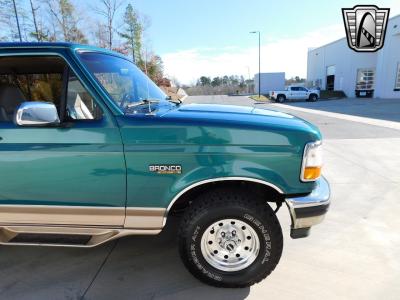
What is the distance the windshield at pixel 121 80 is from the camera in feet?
8.36

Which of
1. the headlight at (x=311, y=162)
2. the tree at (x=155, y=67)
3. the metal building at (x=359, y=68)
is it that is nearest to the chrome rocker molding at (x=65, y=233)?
the headlight at (x=311, y=162)

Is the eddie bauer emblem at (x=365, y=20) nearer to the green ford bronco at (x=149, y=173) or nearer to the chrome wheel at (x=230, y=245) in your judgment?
the green ford bronco at (x=149, y=173)

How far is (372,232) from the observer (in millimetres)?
3402

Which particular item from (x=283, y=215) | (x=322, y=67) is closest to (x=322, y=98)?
(x=322, y=67)

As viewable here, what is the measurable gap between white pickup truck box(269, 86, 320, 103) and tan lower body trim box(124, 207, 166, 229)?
Result: 106ft

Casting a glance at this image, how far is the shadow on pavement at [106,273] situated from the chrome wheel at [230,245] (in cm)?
22

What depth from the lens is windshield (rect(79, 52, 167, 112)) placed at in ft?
8.36

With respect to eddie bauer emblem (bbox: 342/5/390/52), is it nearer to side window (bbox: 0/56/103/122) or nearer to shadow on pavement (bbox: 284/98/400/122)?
shadow on pavement (bbox: 284/98/400/122)

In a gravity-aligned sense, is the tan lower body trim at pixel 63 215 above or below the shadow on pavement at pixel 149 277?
above

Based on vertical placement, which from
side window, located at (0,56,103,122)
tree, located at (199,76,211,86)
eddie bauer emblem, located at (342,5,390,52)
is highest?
eddie bauer emblem, located at (342,5,390,52)

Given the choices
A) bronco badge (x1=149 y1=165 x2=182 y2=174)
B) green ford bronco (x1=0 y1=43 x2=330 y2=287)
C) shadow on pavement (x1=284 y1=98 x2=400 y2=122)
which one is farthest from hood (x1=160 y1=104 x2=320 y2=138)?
shadow on pavement (x1=284 y1=98 x2=400 y2=122)

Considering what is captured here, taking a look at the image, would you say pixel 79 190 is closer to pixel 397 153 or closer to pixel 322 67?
pixel 397 153

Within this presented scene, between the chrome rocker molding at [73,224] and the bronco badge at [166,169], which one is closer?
the bronco badge at [166,169]

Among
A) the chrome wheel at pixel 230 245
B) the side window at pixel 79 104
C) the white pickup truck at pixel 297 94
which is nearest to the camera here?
the side window at pixel 79 104
